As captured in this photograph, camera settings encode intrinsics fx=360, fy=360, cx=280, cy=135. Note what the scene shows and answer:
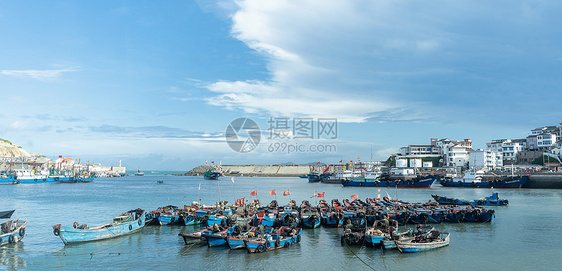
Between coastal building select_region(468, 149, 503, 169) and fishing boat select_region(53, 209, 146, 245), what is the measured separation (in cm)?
10673

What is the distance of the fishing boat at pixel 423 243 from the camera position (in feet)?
73.3

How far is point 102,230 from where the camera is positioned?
2661cm

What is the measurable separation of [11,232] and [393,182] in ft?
267

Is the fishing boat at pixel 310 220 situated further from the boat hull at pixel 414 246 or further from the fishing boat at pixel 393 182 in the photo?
the fishing boat at pixel 393 182

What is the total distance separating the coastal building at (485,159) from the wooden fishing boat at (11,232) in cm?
11453

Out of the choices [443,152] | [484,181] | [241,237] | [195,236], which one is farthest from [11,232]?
[443,152]

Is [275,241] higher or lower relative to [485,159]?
lower

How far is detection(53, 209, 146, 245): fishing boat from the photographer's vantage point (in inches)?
977

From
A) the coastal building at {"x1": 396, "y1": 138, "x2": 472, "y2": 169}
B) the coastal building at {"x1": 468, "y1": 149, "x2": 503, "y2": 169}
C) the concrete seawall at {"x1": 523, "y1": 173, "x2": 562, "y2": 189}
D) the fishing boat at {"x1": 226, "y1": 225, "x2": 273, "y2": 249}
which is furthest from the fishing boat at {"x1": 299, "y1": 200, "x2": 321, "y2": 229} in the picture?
the coastal building at {"x1": 396, "y1": 138, "x2": 472, "y2": 169}

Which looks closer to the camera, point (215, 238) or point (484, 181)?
point (215, 238)

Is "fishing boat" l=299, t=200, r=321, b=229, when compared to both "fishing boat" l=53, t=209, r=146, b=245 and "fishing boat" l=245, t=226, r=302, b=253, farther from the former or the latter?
"fishing boat" l=53, t=209, r=146, b=245

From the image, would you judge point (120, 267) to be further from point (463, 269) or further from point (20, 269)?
point (463, 269)

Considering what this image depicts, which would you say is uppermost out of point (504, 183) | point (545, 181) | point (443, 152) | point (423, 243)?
point (443, 152)

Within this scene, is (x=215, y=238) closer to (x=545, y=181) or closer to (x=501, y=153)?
(x=545, y=181)
